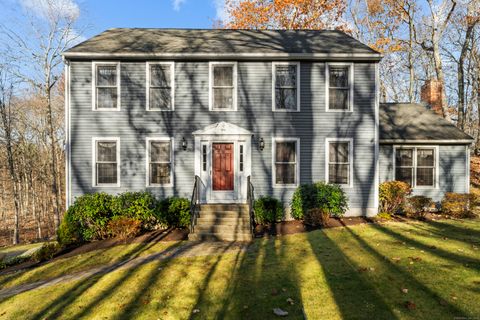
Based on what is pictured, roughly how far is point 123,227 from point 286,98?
8.16 metres

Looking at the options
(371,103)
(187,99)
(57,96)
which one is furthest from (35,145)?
(371,103)

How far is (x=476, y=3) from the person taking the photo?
22281 millimetres

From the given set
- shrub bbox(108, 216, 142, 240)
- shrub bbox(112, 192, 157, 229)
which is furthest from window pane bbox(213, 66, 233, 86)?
shrub bbox(108, 216, 142, 240)

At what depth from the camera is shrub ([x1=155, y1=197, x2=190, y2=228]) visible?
10.9 m

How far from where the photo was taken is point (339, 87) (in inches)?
482

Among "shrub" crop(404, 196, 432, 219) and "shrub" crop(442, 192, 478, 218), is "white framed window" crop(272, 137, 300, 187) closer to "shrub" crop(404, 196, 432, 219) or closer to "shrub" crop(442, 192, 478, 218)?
"shrub" crop(404, 196, 432, 219)

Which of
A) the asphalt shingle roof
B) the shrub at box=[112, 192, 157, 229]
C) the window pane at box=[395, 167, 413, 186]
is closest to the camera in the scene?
the shrub at box=[112, 192, 157, 229]

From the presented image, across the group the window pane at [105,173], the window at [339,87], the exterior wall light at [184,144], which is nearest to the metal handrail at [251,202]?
the exterior wall light at [184,144]

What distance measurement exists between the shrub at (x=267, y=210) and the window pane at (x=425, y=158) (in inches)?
285

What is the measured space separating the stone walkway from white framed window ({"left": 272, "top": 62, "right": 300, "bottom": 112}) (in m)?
6.19

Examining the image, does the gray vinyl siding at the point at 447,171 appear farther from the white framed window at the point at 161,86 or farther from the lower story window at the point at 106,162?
the lower story window at the point at 106,162

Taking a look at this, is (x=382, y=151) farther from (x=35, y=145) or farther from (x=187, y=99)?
(x=35, y=145)

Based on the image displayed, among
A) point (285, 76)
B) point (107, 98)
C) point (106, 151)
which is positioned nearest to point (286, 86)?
point (285, 76)

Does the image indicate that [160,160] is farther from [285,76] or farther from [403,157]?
[403,157]
